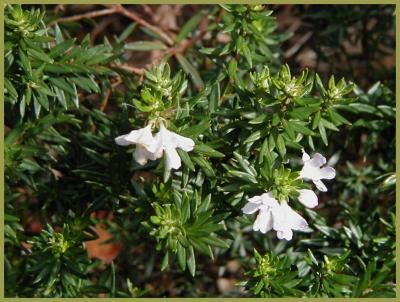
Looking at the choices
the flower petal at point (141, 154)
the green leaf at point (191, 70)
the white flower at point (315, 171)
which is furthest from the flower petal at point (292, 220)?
the green leaf at point (191, 70)

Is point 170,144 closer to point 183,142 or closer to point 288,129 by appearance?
point 183,142

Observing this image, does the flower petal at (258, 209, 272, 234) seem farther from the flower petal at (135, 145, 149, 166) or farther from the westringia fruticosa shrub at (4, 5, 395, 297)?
the flower petal at (135, 145, 149, 166)

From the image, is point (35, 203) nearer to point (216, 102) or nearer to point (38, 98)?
point (38, 98)

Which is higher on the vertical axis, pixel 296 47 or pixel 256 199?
pixel 296 47

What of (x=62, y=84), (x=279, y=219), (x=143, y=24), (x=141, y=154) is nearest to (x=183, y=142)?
(x=141, y=154)

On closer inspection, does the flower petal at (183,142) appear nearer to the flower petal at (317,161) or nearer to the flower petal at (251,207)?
the flower petal at (251,207)

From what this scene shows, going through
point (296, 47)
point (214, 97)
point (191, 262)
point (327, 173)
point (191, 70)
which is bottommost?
point (191, 262)

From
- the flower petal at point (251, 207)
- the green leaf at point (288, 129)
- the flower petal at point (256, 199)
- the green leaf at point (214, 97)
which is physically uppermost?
the green leaf at point (214, 97)
